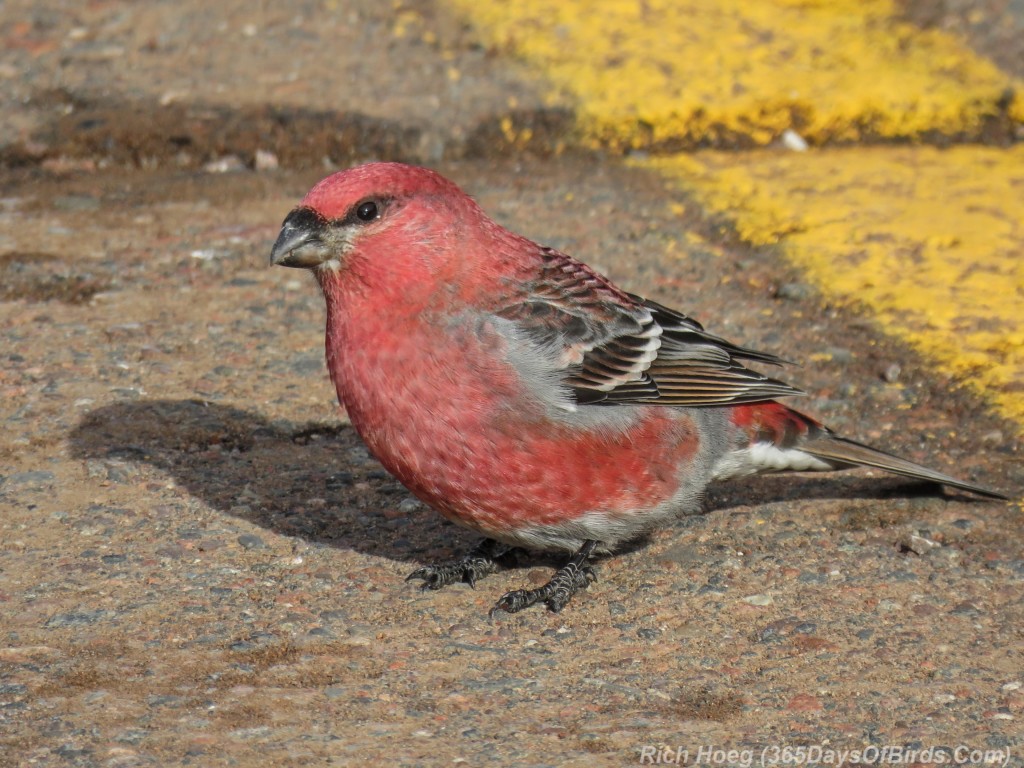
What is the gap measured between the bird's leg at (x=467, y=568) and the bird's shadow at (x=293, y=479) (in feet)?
0.35

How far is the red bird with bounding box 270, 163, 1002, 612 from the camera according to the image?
442 cm

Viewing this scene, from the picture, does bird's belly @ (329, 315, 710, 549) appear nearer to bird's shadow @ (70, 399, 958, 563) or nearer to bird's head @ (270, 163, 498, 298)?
bird's head @ (270, 163, 498, 298)

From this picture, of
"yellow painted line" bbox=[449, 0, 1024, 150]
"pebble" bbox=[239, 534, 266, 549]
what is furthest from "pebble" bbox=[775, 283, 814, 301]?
"pebble" bbox=[239, 534, 266, 549]

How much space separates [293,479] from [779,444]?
1637 mm

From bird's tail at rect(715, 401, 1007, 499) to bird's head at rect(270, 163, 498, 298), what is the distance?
3.72ft

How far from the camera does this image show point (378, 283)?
4.50 m

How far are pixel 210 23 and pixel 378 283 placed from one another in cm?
399

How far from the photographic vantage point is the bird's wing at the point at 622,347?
4672mm

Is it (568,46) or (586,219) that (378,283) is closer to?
(586,219)

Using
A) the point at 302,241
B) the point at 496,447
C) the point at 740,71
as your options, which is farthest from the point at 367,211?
the point at 740,71

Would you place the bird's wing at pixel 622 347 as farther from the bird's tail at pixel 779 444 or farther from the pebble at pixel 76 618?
the pebble at pixel 76 618

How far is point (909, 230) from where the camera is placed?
629cm

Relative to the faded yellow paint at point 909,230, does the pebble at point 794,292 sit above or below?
below

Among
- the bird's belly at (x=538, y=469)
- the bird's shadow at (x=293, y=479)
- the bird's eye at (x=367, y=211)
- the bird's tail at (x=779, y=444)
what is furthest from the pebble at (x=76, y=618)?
the bird's tail at (x=779, y=444)
